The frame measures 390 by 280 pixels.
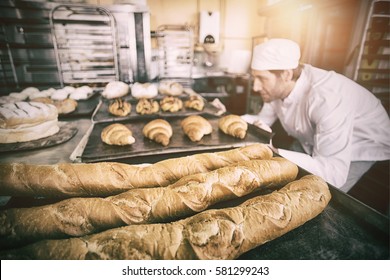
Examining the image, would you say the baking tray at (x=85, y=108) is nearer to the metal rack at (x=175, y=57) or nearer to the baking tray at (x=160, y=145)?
the baking tray at (x=160, y=145)

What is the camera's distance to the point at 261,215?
0.68 metres

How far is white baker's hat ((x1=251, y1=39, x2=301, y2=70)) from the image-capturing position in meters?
1.60

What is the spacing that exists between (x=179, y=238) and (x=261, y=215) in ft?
0.89

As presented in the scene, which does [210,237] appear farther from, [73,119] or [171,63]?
[171,63]

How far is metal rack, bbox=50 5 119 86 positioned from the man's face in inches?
71.5

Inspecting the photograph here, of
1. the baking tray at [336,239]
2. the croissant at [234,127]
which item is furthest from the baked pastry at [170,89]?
the baking tray at [336,239]

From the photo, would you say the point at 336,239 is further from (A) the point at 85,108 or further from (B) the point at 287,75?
(A) the point at 85,108

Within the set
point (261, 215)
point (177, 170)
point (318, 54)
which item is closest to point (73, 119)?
point (177, 170)

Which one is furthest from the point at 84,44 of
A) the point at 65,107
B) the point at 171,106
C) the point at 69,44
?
the point at 171,106

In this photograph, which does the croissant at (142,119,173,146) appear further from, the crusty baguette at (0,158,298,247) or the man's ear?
the man's ear

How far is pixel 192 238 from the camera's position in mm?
601

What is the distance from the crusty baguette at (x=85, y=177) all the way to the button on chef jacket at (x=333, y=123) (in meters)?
0.87
